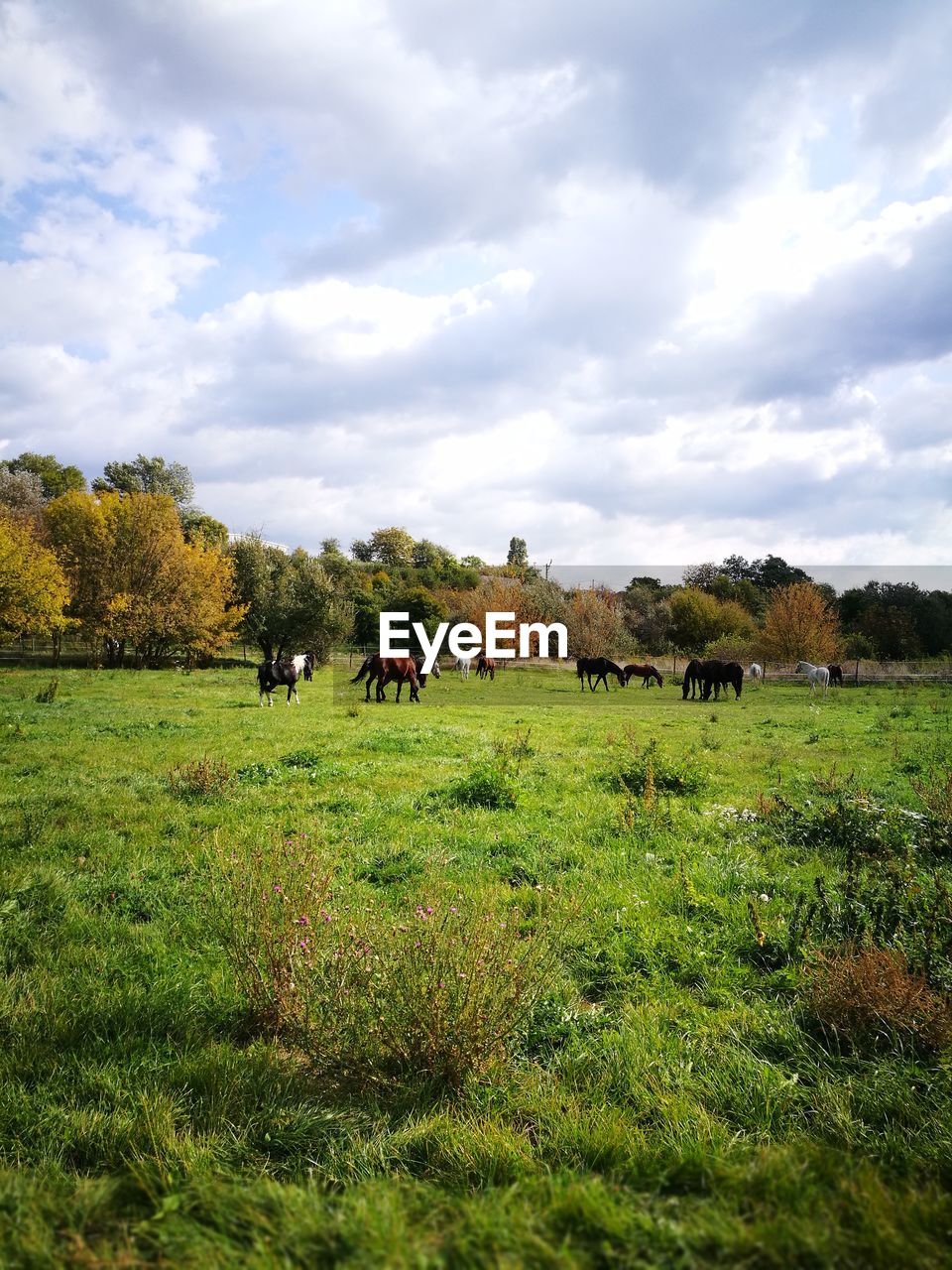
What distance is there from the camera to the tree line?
A: 123ft

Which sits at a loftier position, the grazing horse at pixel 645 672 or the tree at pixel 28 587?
the tree at pixel 28 587

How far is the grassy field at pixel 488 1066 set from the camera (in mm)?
2131

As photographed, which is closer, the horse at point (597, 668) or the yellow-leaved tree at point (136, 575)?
the horse at point (597, 668)

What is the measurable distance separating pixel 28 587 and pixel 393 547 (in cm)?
8255

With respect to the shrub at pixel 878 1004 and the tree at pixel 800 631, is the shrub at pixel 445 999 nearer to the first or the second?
the shrub at pixel 878 1004

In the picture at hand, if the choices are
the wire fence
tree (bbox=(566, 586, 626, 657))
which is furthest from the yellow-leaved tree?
tree (bbox=(566, 586, 626, 657))

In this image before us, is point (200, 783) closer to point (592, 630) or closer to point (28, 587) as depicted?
point (28, 587)

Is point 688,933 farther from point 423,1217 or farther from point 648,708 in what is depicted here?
point 648,708

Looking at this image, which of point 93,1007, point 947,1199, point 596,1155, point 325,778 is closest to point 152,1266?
point 596,1155

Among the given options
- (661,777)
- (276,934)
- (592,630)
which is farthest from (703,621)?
(276,934)

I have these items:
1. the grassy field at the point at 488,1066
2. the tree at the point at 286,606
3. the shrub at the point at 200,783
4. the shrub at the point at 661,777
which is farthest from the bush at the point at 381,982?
the tree at the point at 286,606

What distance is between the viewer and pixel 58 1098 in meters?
3.10

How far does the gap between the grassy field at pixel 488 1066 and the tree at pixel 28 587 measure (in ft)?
91.0

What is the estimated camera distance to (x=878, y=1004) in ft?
11.6
